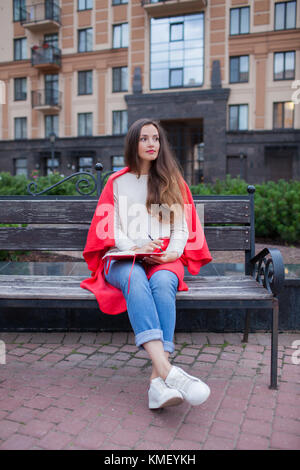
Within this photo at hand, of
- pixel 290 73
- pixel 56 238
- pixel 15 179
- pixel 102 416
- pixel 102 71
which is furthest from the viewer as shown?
pixel 102 71

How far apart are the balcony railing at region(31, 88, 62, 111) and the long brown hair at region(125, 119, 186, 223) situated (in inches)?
1050

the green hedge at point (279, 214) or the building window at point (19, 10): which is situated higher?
the building window at point (19, 10)

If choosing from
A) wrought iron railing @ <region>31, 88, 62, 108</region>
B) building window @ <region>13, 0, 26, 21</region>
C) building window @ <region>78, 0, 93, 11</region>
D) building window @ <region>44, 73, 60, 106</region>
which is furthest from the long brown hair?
building window @ <region>13, 0, 26, 21</region>

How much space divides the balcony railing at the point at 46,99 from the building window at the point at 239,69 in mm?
10995

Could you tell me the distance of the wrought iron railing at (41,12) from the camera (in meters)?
26.4

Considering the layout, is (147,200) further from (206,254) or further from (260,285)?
(260,285)

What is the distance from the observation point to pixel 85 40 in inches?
1062

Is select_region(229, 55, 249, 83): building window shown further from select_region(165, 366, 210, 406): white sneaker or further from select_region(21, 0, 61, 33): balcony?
select_region(165, 366, 210, 406): white sneaker

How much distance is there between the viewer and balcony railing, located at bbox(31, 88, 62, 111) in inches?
1115

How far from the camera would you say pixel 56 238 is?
3703mm

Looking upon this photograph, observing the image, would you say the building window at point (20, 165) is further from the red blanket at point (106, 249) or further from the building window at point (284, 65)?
the red blanket at point (106, 249)

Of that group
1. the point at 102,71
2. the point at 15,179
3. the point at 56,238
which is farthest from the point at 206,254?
the point at 102,71

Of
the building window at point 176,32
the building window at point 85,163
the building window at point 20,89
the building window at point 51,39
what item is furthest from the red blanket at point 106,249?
the building window at point 20,89

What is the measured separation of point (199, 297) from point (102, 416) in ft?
3.03
